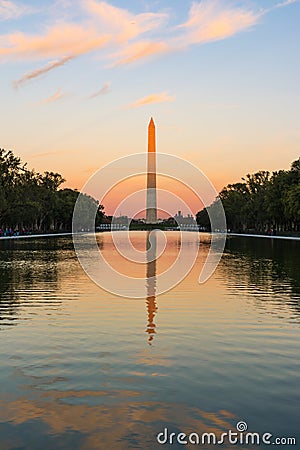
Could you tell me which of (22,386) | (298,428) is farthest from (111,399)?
(298,428)

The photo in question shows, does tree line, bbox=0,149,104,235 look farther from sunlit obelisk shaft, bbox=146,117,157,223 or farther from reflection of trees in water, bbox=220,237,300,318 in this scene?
reflection of trees in water, bbox=220,237,300,318

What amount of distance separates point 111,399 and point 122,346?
3.79 m

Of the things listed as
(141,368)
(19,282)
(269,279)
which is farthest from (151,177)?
(141,368)

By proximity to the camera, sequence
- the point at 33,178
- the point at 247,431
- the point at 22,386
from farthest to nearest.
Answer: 1. the point at 33,178
2. the point at 22,386
3. the point at 247,431

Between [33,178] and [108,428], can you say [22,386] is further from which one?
[33,178]

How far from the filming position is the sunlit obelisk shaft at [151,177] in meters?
95.2

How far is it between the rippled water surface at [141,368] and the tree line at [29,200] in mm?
70075

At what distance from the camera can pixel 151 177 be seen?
109m

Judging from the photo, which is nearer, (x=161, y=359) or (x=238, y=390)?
(x=238, y=390)

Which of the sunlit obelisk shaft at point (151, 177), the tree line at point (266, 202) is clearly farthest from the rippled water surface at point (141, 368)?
the sunlit obelisk shaft at point (151, 177)

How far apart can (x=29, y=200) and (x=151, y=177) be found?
24.4 metres

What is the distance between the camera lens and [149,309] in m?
18.6

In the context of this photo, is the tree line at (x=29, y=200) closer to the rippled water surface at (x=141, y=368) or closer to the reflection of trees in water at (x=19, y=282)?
the reflection of trees in water at (x=19, y=282)

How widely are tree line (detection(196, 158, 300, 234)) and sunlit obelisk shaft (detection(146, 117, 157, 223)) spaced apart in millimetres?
21640
